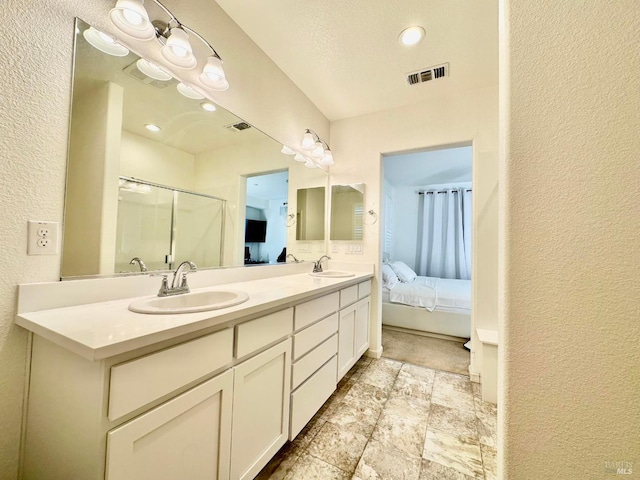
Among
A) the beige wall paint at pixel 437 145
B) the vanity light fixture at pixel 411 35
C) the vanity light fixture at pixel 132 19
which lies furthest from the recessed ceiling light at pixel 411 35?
the vanity light fixture at pixel 132 19

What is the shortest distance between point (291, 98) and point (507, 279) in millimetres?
2167

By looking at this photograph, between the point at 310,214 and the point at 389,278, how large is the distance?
5.19 ft

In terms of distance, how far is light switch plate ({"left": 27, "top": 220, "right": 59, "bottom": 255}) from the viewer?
0.82m

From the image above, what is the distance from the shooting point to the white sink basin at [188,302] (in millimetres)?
857

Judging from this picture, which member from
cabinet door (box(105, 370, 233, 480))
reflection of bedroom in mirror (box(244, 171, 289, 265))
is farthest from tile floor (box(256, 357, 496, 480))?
reflection of bedroom in mirror (box(244, 171, 289, 265))

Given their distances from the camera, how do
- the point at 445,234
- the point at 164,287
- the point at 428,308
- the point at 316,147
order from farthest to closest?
the point at 445,234
the point at 428,308
the point at 316,147
the point at 164,287

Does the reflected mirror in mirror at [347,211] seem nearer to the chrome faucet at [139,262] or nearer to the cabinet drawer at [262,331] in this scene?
the cabinet drawer at [262,331]

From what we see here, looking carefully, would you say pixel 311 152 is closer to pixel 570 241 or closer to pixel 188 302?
pixel 188 302

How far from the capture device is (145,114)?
1.16 metres

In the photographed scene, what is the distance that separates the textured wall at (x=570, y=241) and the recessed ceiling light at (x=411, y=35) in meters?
1.30

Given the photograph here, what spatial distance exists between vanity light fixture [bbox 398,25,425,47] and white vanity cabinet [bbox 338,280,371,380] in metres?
1.83

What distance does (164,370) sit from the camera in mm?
702

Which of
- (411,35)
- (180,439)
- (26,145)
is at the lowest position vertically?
(180,439)

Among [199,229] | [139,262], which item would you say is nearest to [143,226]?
[139,262]
